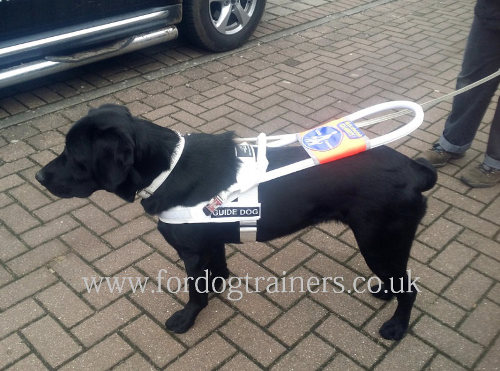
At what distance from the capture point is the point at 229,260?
315 centimetres

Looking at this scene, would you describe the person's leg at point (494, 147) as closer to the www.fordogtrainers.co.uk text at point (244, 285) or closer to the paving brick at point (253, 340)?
the www.fordogtrainers.co.uk text at point (244, 285)

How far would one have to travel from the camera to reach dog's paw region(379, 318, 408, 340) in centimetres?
264

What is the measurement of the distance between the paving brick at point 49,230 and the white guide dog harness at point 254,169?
134 cm

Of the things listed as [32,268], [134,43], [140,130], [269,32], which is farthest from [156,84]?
[140,130]

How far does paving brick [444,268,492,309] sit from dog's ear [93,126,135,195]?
2109mm

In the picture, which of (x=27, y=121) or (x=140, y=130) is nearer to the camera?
(x=140, y=130)

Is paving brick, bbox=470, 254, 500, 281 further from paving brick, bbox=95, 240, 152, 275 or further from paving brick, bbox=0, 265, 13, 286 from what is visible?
paving brick, bbox=0, 265, 13, 286

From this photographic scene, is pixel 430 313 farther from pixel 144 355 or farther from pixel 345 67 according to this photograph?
pixel 345 67

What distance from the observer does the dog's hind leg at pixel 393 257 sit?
2328mm

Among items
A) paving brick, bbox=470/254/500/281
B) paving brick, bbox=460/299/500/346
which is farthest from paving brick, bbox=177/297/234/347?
paving brick, bbox=470/254/500/281

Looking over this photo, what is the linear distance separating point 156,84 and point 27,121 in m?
1.40

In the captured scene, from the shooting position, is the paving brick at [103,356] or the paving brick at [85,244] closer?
the paving brick at [103,356]

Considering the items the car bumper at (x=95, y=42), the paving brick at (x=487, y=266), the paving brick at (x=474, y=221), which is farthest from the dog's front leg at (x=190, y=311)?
the car bumper at (x=95, y=42)

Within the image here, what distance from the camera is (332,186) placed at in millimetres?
2254
